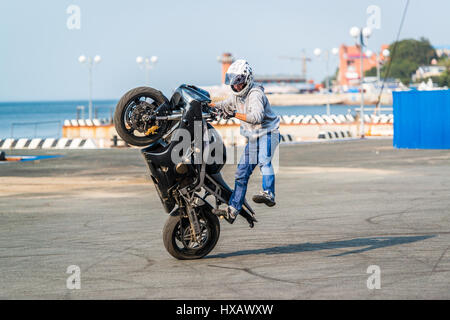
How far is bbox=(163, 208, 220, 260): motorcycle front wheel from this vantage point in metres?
8.73

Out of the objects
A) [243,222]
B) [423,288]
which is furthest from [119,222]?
[423,288]

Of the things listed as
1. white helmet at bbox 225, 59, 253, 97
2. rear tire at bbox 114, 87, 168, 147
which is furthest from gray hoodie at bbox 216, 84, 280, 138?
rear tire at bbox 114, 87, 168, 147

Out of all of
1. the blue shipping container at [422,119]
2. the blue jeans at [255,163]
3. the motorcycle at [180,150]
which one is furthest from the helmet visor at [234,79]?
the blue shipping container at [422,119]

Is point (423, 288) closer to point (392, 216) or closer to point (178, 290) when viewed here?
point (178, 290)

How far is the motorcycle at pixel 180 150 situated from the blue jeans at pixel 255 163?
166 millimetres

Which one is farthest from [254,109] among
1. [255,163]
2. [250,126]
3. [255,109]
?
[255,163]

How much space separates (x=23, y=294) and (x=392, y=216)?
664 cm

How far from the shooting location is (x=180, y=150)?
856cm

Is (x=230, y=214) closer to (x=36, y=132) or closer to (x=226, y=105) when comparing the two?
(x=226, y=105)

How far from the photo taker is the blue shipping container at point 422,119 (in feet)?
96.1

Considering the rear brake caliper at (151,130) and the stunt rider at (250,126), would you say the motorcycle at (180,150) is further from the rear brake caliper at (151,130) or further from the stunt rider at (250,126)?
the stunt rider at (250,126)

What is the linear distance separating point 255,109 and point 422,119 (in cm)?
2219

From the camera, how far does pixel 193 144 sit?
8.59m

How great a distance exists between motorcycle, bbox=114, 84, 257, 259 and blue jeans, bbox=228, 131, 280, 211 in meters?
0.17
